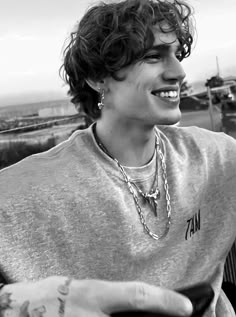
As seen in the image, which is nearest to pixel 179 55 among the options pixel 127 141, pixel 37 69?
pixel 127 141

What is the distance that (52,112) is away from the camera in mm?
2164

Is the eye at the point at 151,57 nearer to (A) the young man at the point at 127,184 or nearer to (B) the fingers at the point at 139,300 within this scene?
(A) the young man at the point at 127,184

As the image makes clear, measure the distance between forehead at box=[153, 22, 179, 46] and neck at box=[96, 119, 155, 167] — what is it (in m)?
0.19

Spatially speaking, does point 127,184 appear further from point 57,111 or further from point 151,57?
point 57,111

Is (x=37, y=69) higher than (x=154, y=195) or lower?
higher

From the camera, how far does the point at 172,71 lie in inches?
37.1

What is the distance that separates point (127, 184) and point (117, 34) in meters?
0.32

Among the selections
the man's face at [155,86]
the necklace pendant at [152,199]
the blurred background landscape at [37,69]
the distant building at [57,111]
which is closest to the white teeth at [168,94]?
the man's face at [155,86]

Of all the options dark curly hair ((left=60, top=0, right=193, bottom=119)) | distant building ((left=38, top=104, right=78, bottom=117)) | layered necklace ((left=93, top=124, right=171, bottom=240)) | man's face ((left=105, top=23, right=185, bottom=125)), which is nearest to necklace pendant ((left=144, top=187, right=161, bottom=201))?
layered necklace ((left=93, top=124, right=171, bottom=240))

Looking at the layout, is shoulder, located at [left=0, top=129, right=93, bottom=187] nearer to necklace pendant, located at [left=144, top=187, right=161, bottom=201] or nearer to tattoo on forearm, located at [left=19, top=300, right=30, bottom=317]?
necklace pendant, located at [left=144, top=187, right=161, bottom=201]

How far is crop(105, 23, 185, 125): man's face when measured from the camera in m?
0.92

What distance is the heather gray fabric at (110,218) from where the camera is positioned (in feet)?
2.80

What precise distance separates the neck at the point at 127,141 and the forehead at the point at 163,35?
0.61 ft

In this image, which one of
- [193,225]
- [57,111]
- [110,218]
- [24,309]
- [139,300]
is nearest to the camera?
[139,300]
